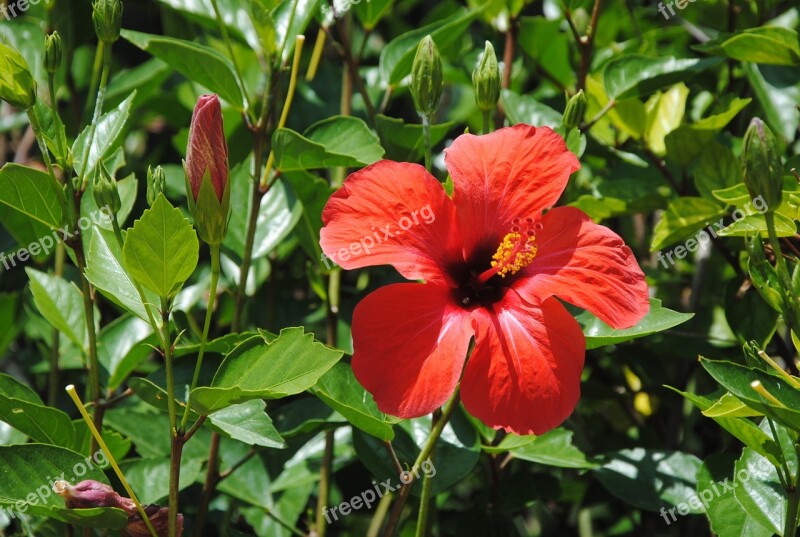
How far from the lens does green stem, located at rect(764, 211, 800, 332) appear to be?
3.59ft

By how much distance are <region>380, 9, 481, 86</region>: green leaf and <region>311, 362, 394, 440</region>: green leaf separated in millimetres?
632

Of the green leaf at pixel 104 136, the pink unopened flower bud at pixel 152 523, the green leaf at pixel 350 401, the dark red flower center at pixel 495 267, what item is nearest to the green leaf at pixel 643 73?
the dark red flower center at pixel 495 267

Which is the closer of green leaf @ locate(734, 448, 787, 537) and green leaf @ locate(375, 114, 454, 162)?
green leaf @ locate(734, 448, 787, 537)

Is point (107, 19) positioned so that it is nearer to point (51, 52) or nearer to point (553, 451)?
point (51, 52)

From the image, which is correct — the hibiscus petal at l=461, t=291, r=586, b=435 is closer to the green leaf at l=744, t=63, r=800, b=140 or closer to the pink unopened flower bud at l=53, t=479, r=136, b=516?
the pink unopened flower bud at l=53, t=479, r=136, b=516

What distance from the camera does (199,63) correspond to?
145 cm

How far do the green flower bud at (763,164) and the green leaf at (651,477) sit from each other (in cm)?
63

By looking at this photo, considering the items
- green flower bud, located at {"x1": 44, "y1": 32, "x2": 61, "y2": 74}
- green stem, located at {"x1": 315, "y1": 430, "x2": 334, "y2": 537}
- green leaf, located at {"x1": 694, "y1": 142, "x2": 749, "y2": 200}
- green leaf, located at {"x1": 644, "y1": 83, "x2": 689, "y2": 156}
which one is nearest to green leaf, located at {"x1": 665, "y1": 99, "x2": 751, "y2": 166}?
green leaf, located at {"x1": 694, "y1": 142, "x2": 749, "y2": 200}

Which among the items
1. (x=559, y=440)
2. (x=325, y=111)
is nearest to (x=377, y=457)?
(x=559, y=440)

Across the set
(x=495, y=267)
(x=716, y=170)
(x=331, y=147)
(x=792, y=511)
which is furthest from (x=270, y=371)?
(x=716, y=170)

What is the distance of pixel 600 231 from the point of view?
4.06 ft

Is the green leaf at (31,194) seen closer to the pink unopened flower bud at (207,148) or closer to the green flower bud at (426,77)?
the pink unopened flower bud at (207,148)

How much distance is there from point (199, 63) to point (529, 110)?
0.60 metres

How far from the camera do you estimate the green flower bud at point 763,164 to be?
109 cm
